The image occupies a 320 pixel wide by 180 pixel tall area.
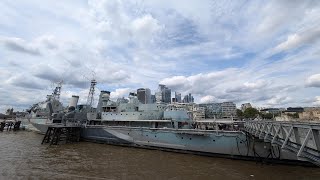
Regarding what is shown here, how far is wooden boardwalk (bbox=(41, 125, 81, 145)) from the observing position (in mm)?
40000

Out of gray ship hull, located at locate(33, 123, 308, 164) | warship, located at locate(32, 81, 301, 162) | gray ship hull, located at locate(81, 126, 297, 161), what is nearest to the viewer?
gray ship hull, located at locate(33, 123, 308, 164)

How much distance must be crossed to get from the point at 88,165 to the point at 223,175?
13.4 meters

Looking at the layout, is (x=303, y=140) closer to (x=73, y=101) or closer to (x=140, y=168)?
(x=140, y=168)

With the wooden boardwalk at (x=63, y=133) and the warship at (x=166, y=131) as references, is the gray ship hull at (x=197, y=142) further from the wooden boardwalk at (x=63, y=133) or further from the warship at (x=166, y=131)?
the wooden boardwalk at (x=63, y=133)

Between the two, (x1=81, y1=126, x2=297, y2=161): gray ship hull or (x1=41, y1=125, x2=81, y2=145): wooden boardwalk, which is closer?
(x1=81, y1=126, x2=297, y2=161): gray ship hull

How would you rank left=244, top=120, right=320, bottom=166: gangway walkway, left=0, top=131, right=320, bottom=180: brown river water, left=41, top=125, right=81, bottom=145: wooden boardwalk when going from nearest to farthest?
left=244, top=120, right=320, bottom=166: gangway walkway < left=0, top=131, right=320, bottom=180: brown river water < left=41, top=125, right=81, bottom=145: wooden boardwalk

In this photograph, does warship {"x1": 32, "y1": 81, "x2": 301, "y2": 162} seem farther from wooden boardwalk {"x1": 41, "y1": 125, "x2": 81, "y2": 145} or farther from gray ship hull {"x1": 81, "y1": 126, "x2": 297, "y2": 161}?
wooden boardwalk {"x1": 41, "y1": 125, "x2": 81, "y2": 145}

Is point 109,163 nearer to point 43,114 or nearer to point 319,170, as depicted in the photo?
point 319,170

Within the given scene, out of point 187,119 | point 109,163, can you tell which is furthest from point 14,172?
point 187,119

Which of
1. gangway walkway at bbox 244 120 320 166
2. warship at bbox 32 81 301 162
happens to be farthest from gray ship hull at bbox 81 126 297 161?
gangway walkway at bbox 244 120 320 166

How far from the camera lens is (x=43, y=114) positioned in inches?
2534

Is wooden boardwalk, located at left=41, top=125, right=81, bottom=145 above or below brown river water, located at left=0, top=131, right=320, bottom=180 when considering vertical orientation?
above

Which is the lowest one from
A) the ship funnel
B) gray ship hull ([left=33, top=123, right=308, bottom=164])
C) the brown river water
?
the brown river water

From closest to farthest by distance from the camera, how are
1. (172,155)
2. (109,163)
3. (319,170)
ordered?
(319,170)
(109,163)
(172,155)
